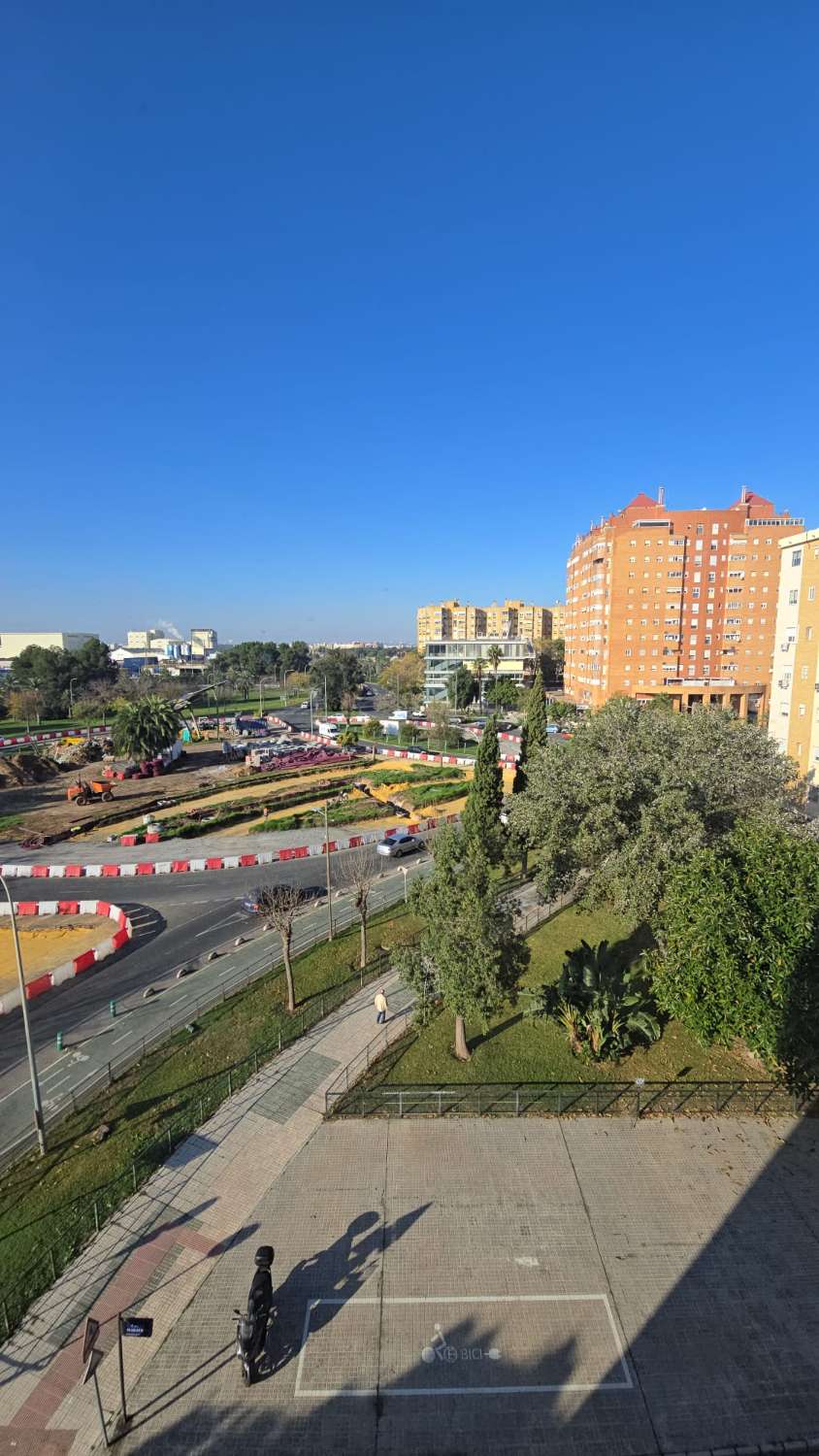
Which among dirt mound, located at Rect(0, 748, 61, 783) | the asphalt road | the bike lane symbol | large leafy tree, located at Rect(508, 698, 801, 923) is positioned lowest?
the asphalt road

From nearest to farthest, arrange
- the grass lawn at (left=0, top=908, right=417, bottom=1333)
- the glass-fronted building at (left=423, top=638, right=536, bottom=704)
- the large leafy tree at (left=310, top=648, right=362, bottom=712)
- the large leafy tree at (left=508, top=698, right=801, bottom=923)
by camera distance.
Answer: the grass lawn at (left=0, top=908, right=417, bottom=1333) < the large leafy tree at (left=508, top=698, right=801, bottom=923) < the large leafy tree at (left=310, top=648, right=362, bottom=712) < the glass-fronted building at (left=423, top=638, right=536, bottom=704)

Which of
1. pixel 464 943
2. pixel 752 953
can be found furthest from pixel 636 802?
pixel 464 943

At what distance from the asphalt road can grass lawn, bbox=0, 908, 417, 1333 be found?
1.63m

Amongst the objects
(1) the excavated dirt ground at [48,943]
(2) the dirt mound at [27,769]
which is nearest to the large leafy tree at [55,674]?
(2) the dirt mound at [27,769]

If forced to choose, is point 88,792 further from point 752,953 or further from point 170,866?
point 752,953

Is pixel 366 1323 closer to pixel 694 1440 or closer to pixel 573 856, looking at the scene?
pixel 694 1440

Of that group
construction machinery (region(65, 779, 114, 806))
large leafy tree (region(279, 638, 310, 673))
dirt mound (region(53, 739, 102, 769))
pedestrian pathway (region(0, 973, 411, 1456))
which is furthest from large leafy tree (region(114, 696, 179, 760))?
large leafy tree (region(279, 638, 310, 673))

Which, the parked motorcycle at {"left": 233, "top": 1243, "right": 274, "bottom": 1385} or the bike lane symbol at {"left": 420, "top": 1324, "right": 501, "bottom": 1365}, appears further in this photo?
the bike lane symbol at {"left": 420, "top": 1324, "right": 501, "bottom": 1365}

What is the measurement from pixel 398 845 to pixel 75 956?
1615cm

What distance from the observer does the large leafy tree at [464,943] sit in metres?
16.0

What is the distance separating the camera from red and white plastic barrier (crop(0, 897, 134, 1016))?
22.4 m

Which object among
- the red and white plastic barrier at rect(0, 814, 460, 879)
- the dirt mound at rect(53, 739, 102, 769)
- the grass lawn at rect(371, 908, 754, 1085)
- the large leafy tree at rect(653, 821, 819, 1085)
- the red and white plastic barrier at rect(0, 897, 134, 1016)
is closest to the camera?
the large leafy tree at rect(653, 821, 819, 1085)

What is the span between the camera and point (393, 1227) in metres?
12.8

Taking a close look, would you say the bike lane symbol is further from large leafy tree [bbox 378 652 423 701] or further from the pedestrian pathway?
large leafy tree [bbox 378 652 423 701]
